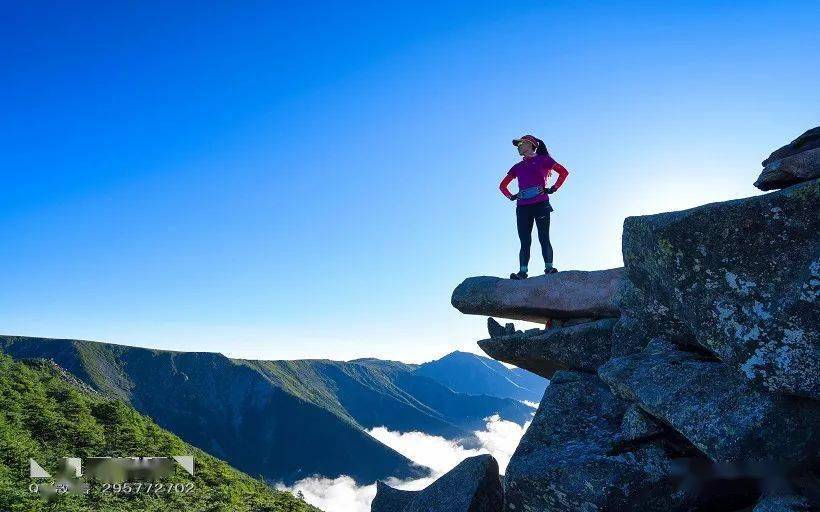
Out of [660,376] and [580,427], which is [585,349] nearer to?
[580,427]

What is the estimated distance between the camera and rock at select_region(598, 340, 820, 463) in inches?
238

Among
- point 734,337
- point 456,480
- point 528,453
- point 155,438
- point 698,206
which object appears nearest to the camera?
point 734,337

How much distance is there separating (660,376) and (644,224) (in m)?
2.64

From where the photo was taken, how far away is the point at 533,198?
1588 centimetres

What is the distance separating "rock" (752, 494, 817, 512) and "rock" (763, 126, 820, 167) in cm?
581

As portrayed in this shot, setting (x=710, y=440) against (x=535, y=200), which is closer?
(x=710, y=440)

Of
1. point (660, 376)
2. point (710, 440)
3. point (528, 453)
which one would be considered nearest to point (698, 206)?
point (660, 376)

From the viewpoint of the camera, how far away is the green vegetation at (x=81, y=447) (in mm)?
23875

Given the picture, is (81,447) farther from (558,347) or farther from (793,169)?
(793,169)

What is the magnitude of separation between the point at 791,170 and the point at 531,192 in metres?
8.62

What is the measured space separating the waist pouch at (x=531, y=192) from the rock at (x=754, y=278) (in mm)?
8059

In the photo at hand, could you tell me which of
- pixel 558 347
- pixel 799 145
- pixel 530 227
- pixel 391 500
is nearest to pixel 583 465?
pixel 558 347

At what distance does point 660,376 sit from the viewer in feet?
25.4

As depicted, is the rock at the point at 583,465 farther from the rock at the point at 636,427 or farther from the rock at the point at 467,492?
the rock at the point at 467,492
